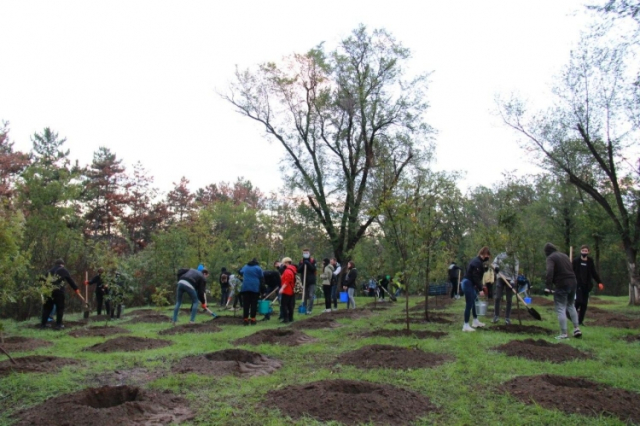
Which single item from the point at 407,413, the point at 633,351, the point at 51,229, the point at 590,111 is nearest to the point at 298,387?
the point at 407,413

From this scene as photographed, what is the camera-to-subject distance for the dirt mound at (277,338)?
902 centimetres

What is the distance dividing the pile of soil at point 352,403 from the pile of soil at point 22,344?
5.94 metres

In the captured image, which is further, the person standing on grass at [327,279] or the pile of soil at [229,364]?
the person standing on grass at [327,279]

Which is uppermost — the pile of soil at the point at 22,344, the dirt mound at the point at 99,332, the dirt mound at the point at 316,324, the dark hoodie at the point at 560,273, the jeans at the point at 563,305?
the dark hoodie at the point at 560,273

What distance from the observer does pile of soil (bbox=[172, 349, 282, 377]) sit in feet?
21.4

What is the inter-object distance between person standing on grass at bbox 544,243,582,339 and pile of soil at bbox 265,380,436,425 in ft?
17.3

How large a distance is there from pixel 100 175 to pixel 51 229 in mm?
28531

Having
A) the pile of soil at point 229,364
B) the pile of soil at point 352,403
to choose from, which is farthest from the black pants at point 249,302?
the pile of soil at point 352,403

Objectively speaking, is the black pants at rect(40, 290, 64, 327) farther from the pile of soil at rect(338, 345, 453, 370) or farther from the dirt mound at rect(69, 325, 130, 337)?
the pile of soil at rect(338, 345, 453, 370)

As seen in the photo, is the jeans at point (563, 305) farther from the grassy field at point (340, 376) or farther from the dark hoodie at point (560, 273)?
the grassy field at point (340, 376)

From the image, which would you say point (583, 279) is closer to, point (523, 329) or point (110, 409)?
point (523, 329)

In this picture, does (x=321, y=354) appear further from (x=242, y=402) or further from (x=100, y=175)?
(x=100, y=175)

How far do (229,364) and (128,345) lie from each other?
278 centimetres

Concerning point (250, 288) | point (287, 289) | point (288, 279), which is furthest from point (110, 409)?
point (287, 289)
